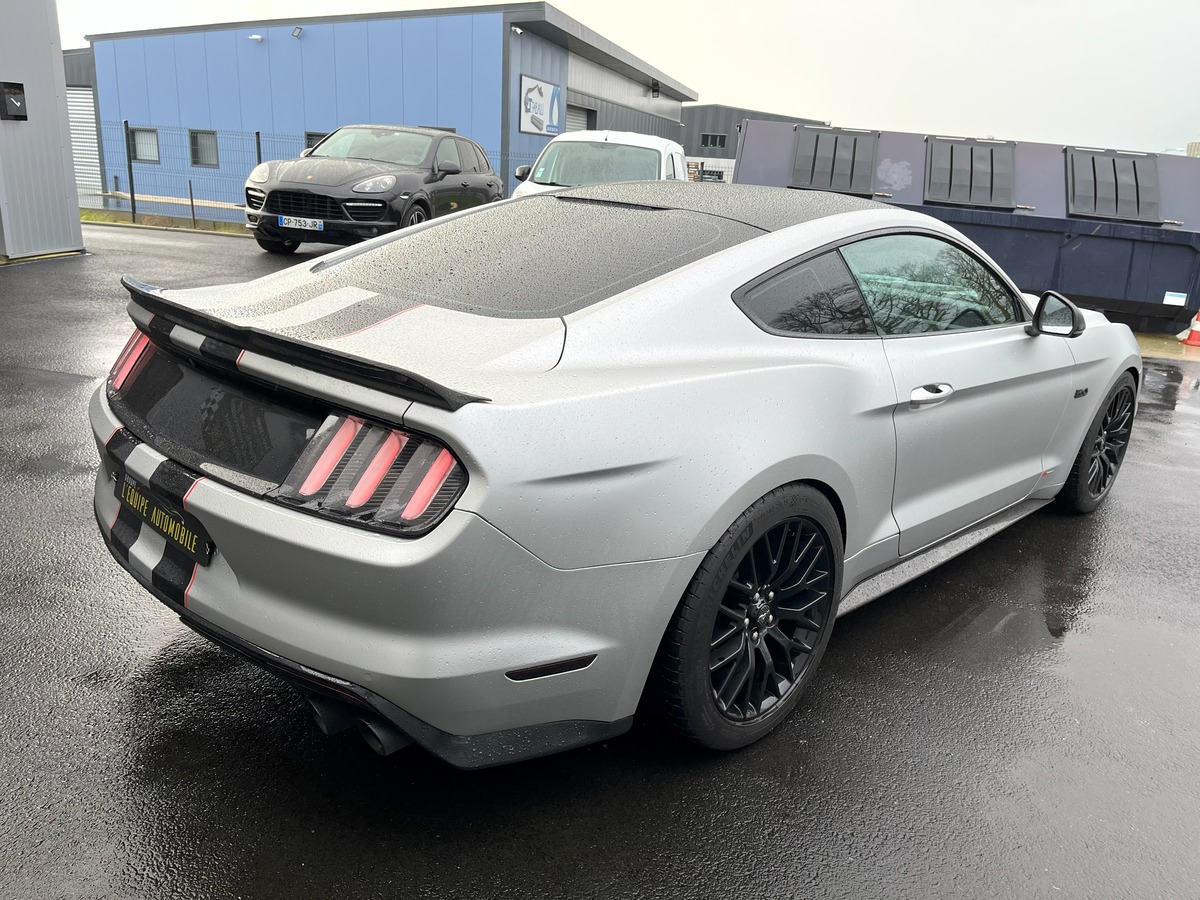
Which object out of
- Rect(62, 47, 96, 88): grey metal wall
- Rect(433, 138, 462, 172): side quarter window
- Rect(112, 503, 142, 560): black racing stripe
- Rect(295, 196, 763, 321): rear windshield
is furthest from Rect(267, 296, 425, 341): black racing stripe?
Rect(62, 47, 96, 88): grey metal wall

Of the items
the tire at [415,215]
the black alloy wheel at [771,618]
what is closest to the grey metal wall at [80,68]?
the tire at [415,215]

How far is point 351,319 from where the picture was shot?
245 centimetres

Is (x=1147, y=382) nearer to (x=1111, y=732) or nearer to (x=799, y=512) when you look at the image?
(x=1111, y=732)

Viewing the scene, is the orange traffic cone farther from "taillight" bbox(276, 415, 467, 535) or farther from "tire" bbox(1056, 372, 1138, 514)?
"taillight" bbox(276, 415, 467, 535)

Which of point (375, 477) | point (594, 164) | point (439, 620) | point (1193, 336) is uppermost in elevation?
point (594, 164)

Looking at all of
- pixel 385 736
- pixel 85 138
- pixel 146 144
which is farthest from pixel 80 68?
pixel 385 736

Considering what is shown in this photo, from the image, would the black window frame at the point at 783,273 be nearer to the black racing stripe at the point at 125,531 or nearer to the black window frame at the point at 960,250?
the black window frame at the point at 960,250

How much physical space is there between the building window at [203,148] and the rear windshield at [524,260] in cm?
2567

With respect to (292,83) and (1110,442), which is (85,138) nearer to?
(292,83)

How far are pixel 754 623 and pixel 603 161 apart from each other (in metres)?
9.28

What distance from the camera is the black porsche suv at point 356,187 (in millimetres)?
11594

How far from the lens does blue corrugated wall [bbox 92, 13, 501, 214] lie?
23016 millimetres

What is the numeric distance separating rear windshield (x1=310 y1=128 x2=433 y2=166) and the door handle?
10.7m

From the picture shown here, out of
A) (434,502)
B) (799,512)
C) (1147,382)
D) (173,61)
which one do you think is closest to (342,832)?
(434,502)
